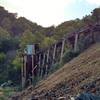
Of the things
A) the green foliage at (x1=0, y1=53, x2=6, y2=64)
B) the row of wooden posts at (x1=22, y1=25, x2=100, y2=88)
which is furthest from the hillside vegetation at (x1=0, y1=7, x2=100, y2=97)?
the row of wooden posts at (x1=22, y1=25, x2=100, y2=88)

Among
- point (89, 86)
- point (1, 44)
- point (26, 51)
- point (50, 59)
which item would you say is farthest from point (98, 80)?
point (1, 44)

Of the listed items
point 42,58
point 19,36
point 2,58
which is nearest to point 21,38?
point 2,58

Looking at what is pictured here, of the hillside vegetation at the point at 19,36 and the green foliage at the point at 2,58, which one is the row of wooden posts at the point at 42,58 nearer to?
the hillside vegetation at the point at 19,36

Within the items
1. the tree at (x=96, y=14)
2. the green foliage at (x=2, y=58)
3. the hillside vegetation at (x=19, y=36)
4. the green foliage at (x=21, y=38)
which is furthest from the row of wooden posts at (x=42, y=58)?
the green foliage at (x=2, y=58)

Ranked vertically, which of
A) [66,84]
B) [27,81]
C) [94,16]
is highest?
[94,16]

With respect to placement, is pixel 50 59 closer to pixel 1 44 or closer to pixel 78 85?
pixel 78 85

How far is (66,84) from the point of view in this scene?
17.8 m

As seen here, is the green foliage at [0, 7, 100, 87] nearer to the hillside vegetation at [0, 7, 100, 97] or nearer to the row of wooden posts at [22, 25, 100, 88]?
the hillside vegetation at [0, 7, 100, 97]

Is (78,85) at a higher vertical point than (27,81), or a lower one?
higher

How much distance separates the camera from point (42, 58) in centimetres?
3194

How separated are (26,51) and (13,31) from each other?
28.2 meters

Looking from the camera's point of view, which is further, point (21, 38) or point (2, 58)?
point (21, 38)

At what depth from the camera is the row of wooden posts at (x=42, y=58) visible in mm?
28219

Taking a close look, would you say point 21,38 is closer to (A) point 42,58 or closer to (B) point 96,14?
(B) point 96,14
